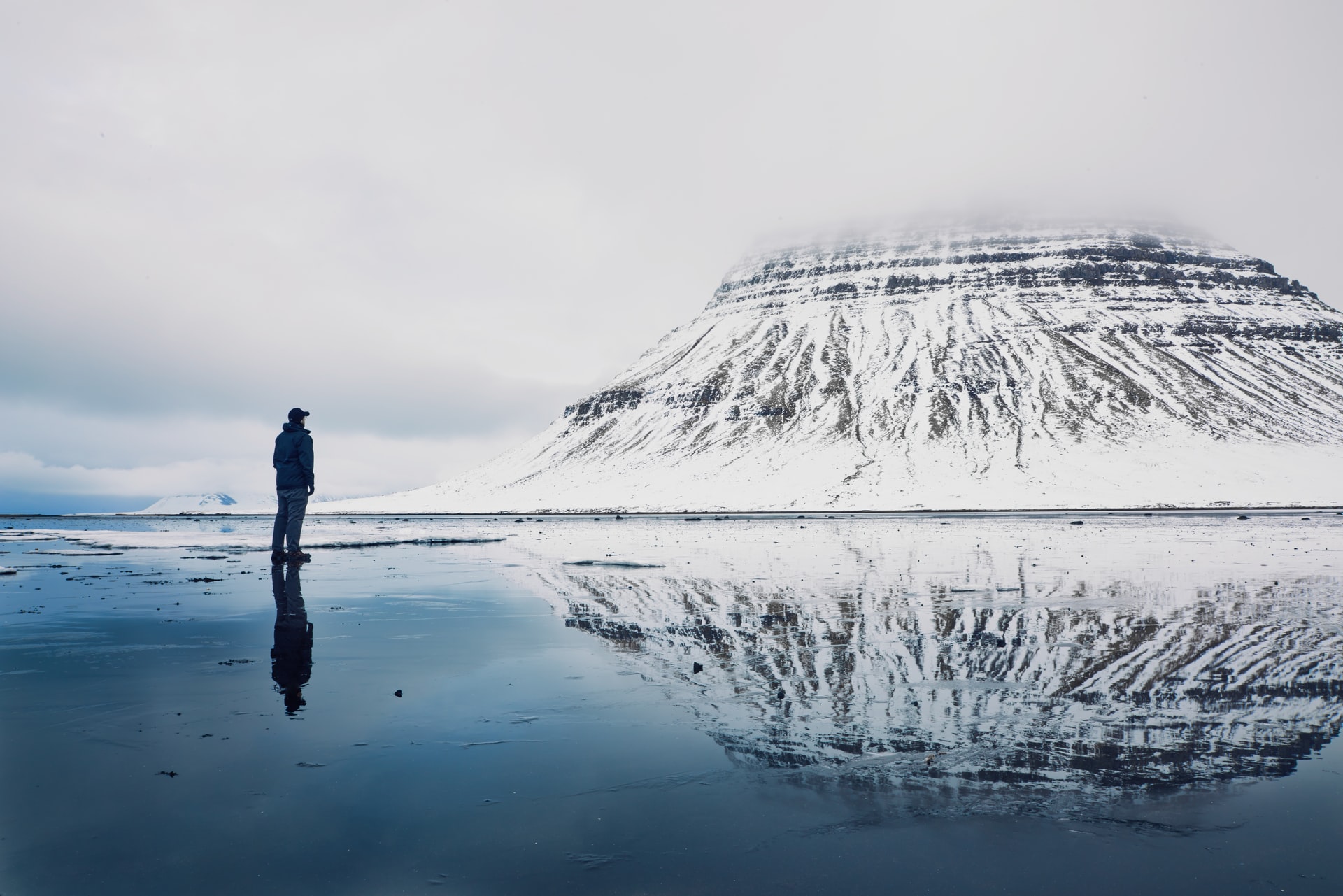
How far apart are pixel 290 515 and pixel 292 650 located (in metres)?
13.0

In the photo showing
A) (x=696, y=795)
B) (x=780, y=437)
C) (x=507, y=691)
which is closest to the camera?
(x=696, y=795)

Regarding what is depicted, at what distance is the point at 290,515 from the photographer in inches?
822

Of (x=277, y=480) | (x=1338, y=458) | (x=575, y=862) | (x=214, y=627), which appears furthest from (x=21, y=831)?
(x=1338, y=458)

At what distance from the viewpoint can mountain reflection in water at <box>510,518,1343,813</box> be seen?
17.1 feet

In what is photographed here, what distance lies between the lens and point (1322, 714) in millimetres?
6359

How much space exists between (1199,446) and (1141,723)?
149336mm

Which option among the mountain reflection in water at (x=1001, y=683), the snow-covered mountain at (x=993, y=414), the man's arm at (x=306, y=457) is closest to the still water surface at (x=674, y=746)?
the mountain reflection in water at (x=1001, y=683)

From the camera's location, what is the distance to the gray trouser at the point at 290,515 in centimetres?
2045

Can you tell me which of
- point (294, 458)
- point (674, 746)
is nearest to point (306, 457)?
point (294, 458)

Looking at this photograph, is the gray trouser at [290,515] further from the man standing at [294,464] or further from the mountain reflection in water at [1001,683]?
the mountain reflection in water at [1001,683]

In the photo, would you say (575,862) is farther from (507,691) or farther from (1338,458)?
(1338,458)

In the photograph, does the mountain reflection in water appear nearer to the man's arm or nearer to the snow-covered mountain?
the man's arm

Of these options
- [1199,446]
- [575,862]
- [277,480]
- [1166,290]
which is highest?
[1166,290]

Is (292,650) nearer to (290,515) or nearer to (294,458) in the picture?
(294,458)
